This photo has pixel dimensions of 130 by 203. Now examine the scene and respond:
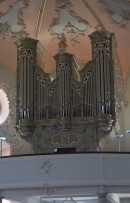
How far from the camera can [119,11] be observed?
47.4 ft

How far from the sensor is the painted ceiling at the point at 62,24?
14.6 m

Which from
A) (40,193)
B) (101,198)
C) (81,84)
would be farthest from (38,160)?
(81,84)

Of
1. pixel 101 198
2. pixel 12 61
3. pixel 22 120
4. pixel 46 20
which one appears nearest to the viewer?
pixel 101 198

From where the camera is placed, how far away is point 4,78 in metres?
16.5

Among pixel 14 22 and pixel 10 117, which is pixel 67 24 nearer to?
pixel 14 22

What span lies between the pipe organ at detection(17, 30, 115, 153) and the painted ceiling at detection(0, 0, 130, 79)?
40.6 inches

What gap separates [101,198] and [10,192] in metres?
2.06

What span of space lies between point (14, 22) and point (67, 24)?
1.49 m

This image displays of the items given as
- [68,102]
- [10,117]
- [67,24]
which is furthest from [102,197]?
[67,24]

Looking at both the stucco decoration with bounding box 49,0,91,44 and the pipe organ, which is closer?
the pipe organ

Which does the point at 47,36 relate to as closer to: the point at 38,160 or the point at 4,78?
the point at 4,78

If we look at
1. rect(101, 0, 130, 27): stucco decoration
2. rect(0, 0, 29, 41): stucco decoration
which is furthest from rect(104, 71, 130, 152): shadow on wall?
rect(0, 0, 29, 41): stucco decoration

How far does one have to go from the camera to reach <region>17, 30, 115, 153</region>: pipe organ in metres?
13.5

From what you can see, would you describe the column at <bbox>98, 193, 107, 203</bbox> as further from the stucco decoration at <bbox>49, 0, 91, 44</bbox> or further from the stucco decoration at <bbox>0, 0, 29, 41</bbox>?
the stucco decoration at <bbox>0, 0, 29, 41</bbox>
